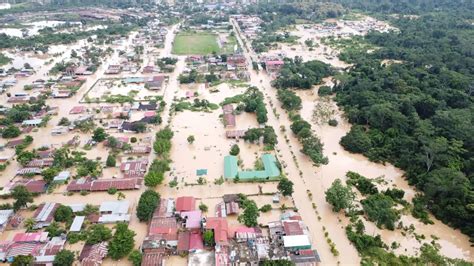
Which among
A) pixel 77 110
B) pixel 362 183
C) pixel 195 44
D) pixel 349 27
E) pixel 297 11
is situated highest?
pixel 297 11

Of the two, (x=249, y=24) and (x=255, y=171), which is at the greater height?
(x=249, y=24)

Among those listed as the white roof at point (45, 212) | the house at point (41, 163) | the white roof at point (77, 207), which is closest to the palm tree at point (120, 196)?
the white roof at point (77, 207)

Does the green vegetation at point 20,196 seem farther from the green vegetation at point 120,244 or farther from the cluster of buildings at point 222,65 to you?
the cluster of buildings at point 222,65

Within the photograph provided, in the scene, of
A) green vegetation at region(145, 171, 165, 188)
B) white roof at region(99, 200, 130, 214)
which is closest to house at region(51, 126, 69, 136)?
white roof at region(99, 200, 130, 214)

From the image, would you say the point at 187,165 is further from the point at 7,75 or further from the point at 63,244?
the point at 7,75

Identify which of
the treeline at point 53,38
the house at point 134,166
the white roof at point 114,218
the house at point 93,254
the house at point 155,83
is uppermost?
the treeline at point 53,38

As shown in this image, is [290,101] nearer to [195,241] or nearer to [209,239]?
[209,239]

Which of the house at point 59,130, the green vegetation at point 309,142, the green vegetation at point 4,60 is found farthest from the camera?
the green vegetation at point 4,60

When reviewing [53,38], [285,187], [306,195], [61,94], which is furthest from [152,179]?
[53,38]
